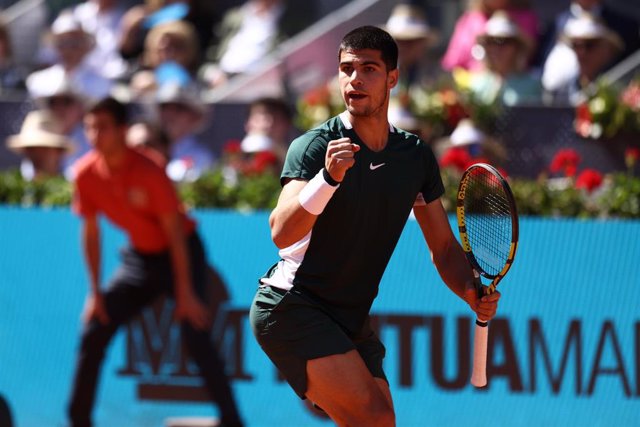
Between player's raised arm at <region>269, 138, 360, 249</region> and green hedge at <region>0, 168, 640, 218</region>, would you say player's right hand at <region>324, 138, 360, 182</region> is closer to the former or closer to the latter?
player's raised arm at <region>269, 138, 360, 249</region>

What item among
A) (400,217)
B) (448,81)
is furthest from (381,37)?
(448,81)

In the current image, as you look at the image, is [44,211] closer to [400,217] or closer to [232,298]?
[232,298]

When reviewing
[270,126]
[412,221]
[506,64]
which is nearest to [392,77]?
[412,221]

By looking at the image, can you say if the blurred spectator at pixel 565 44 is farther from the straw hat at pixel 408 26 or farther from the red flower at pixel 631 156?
the red flower at pixel 631 156

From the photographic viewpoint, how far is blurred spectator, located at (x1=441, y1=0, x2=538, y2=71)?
33.9ft

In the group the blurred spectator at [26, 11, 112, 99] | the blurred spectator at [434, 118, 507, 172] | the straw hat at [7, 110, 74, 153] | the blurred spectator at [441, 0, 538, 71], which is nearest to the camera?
Answer: the blurred spectator at [434, 118, 507, 172]

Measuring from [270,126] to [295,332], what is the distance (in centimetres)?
458

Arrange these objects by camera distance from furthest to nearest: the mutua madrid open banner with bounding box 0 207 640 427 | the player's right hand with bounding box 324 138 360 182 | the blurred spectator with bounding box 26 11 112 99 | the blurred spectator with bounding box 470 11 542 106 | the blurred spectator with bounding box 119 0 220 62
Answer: the blurred spectator with bounding box 119 0 220 62
the blurred spectator with bounding box 26 11 112 99
the blurred spectator with bounding box 470 11 542 106
the mutua madrid open banner with bounding box 0 207 640 427
the player's right hand with bounding box 324 138 360 182

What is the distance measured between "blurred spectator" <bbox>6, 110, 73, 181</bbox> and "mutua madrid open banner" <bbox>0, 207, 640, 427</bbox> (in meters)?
1.32

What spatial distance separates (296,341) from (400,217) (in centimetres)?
66

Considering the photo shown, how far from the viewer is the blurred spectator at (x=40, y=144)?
10102 mm

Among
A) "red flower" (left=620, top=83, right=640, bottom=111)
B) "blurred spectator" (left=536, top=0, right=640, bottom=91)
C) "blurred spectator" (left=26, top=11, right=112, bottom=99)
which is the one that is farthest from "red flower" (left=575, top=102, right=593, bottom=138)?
"blurred spectator" (left=26, top=11, right=112, bottom=99)

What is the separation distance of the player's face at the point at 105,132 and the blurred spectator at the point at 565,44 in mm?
3697

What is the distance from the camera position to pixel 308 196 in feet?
15.3
